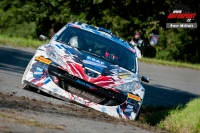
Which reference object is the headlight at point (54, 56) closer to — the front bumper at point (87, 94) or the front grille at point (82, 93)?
the front bumper at point (87, 94)

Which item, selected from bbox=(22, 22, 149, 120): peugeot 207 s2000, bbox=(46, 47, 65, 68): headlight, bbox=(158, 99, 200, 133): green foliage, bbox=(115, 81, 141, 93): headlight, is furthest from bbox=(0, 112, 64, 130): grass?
bbox=(158, 99, 200, 133): green foliage

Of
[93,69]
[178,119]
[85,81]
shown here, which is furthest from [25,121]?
[178,119]

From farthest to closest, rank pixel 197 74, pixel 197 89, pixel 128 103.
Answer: pixel 197 74 < pixel 197 89 < pixel 128 103

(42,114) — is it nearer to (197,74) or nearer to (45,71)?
(45,71)

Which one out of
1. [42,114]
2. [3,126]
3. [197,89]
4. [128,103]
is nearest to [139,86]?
[128,103]

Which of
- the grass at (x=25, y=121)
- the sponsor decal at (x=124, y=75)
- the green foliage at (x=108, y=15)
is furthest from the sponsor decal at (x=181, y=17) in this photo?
the grass at (x=25, y=121)

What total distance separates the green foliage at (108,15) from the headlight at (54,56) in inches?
1013

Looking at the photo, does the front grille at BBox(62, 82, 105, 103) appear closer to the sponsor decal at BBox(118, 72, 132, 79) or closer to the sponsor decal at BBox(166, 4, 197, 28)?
the sponsor decal at BBox(118, 72, 132, 79)

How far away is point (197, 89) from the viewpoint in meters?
23.0

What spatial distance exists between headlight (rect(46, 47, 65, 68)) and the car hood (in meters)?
0.05

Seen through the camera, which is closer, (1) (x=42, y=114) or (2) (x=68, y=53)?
(1) (x=42, y=114)

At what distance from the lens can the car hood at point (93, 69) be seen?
462 inches

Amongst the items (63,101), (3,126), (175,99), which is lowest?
(175,99)

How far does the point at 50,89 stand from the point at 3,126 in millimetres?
3687
